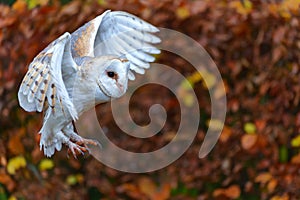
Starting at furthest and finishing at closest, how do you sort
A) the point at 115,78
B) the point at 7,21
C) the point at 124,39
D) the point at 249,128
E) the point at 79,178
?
the point at 79,178, the point at 249,128, the point at 7,21, the point at 124,39, the point at 115,78

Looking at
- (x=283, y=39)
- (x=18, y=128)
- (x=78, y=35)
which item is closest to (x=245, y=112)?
(x=283, y=39)

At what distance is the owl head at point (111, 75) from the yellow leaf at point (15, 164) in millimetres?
2168

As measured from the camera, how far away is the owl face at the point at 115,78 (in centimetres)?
121

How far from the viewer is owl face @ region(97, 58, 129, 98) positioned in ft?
3.95

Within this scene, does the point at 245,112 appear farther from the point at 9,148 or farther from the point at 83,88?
the point at 83,88

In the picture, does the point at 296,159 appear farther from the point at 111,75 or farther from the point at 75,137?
the point at 111,75

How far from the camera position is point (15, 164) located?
3.34 meters

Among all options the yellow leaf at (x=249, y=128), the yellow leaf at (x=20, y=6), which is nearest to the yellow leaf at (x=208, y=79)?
the yellow leaf at (x=249, y=128)

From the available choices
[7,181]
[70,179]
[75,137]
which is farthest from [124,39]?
[7,181]

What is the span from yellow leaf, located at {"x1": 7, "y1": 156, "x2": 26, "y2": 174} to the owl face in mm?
2193

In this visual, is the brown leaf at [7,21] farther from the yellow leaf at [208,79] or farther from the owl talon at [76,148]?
the owl talon at [76,148]

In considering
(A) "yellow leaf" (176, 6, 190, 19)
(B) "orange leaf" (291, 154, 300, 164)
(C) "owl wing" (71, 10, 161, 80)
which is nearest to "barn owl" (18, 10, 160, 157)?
(C) "owl wing" (71, 10, 161, 80)

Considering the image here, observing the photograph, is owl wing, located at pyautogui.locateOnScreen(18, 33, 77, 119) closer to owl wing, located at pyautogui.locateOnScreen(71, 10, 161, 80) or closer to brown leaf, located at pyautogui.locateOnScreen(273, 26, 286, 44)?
owl wing, located at pyautogui.locateOnScreen(71, 10, 161, 80)

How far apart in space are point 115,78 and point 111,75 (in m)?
0.02
